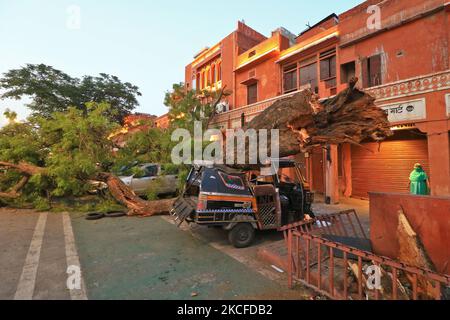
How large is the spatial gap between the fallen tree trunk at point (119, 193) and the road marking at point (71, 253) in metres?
1.71

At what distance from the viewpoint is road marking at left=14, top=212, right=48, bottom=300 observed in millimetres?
3279

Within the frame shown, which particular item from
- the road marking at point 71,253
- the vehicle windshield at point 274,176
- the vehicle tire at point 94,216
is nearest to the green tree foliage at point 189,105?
the vehicle tire at point 94,216

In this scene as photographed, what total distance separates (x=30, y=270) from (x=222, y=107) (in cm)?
1535

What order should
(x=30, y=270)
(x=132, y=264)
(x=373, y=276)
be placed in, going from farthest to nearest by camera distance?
(x=132, y=264), (x=30, y=270), (x=373, y=276)

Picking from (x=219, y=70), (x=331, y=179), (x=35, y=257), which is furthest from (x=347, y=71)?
(x=35, y=257)

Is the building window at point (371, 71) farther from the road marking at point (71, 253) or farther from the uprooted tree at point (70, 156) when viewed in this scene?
the road marking at point (71, 253)

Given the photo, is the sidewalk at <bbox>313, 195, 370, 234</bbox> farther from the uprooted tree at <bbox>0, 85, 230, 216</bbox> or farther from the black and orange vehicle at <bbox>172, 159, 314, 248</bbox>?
the uprooted tree at <bbox>0, 85, 230, 216</bbox>

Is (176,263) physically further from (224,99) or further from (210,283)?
(224,99)

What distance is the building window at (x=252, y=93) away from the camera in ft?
52.2

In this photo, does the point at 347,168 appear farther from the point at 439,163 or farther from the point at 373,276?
the point at 373,276

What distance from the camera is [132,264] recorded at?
4273 mm
